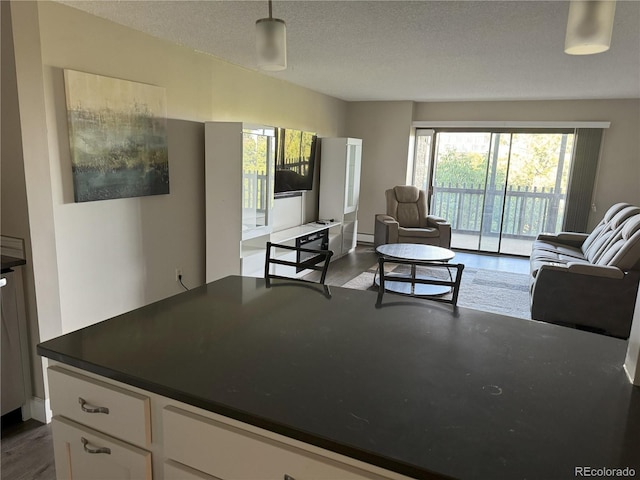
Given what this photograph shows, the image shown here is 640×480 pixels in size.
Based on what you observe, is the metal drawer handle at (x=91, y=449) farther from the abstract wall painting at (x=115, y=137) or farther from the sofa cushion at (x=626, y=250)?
the sofa cushion at (x=626, y=250)

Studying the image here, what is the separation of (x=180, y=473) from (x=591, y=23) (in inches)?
62.3

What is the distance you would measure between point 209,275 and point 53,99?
194 cm

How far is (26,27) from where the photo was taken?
2264 millimetres

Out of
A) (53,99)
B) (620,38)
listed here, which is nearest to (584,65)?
(620,38)

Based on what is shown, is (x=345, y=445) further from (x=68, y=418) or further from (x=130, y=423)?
(x=68, y=418)

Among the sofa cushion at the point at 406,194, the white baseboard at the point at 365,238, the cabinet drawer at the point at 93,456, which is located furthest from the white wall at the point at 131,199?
the white baseboard at the point at 365,238

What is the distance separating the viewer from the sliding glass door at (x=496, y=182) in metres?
6.38

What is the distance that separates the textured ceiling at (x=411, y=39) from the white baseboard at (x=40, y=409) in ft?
7.56

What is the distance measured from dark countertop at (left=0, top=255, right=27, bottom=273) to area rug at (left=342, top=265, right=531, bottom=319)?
302cm

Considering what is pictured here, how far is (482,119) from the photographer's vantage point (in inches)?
259

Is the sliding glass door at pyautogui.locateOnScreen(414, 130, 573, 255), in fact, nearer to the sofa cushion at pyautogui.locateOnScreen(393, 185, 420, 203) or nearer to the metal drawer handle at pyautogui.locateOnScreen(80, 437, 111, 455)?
the sofa cushion at pyautogui.locateOnScreen(393, 185, 420, 203)

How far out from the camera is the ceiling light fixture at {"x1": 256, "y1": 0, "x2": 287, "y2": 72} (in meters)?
1.55

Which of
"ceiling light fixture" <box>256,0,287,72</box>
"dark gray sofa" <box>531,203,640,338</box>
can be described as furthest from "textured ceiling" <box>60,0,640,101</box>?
"dark gray sofa" <box>531,203,640,338</box>

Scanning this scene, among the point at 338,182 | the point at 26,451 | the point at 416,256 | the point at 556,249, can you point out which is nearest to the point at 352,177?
the point at 338,182
